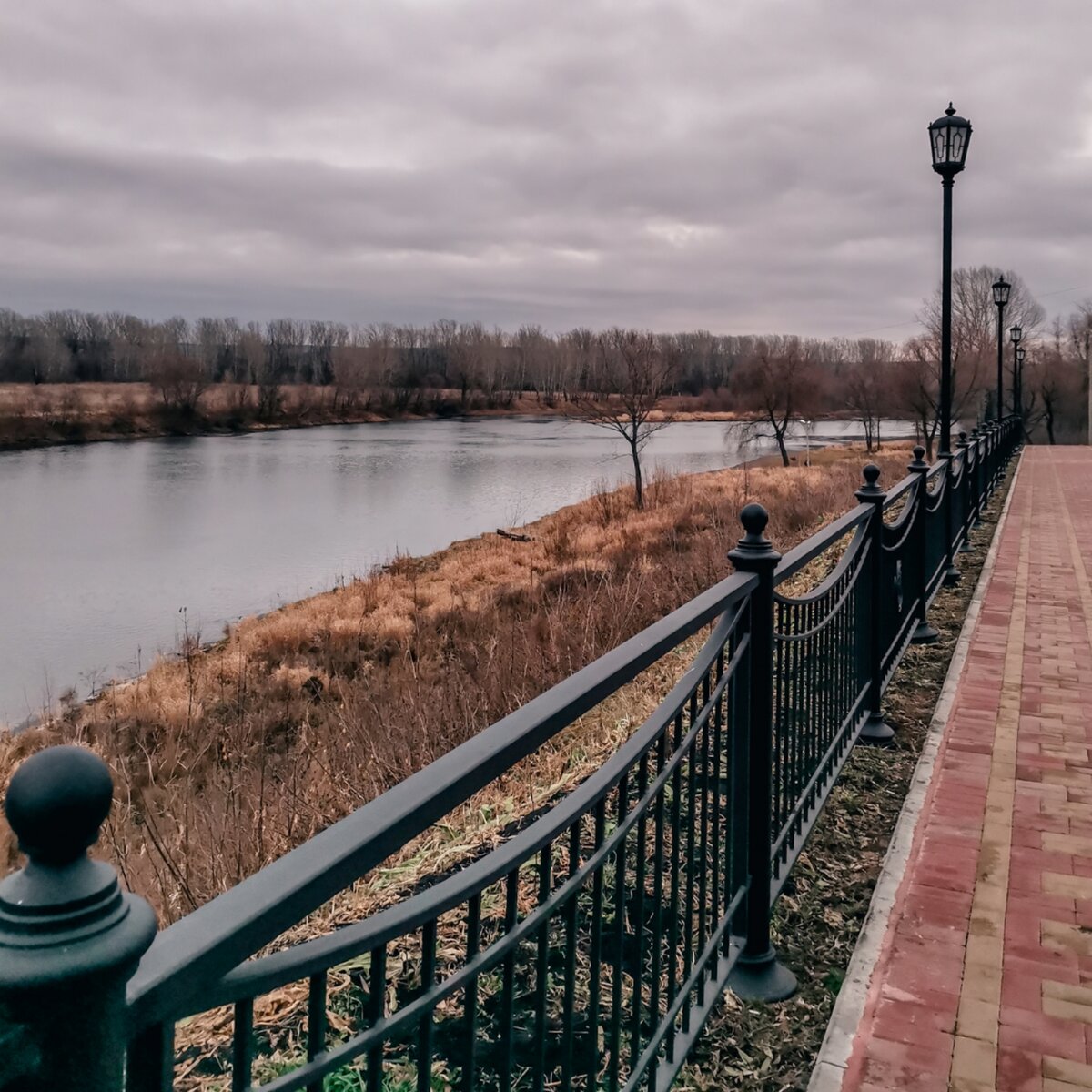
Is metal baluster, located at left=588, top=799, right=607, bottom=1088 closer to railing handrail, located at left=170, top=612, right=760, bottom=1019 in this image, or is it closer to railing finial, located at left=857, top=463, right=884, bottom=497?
railing handrail, located at left=170, top=612, right=760, bottom=1019

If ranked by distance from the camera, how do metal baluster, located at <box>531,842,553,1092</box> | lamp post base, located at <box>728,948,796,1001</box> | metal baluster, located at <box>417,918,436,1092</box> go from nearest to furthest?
metal baluster, located at <box>417,918,436,1092</box>
metal baluster, located at <box>531,842,553,1092</box>
lamp post base, located at <box>728,948,796,1001</box>

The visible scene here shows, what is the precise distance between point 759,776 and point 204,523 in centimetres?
2403

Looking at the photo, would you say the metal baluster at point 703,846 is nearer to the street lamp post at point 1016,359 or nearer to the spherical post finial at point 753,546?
the spherical post finial at point 753,546

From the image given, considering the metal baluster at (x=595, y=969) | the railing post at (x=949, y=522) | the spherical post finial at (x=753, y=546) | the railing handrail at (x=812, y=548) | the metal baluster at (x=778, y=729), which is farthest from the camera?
the railing post at (x=949, y=522)

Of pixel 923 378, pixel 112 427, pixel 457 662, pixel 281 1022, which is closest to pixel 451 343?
pixel 112 427

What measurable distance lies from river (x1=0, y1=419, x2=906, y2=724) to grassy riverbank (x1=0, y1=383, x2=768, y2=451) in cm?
307

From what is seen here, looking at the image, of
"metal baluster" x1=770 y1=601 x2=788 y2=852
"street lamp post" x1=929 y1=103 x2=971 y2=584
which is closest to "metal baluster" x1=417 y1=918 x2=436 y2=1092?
"metal baluster" x1=770 y1=601 x2=788 y2=852

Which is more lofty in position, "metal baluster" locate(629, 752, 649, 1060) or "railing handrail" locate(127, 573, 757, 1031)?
"railing handrail" locate(127, 573, 757, 1031)

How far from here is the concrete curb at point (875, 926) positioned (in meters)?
2.47

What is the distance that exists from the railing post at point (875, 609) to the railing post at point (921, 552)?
133 centimetres

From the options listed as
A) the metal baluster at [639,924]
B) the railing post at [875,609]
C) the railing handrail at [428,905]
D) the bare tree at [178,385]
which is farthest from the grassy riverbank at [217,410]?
the railing handrail at [428,905]

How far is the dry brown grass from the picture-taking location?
516cm

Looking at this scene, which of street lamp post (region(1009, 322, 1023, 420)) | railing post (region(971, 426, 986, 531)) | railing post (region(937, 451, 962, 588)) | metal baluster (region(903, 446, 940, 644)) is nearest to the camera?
metal baluster (region(903, 446, 940, 644))

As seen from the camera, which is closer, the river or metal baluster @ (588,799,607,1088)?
metal baluster @ (588,799,607,1088)
